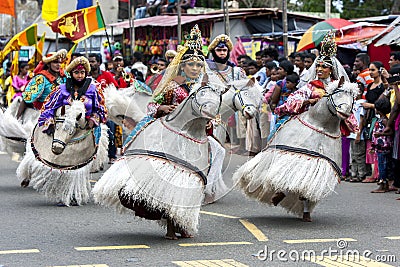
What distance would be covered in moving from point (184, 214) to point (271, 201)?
75.8 inches

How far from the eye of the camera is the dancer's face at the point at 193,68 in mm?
8211

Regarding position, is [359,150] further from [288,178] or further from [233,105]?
[233,105]

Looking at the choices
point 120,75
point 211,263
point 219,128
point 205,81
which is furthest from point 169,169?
point 120,75

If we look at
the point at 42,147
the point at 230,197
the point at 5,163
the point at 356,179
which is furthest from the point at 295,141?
the point at 5,163

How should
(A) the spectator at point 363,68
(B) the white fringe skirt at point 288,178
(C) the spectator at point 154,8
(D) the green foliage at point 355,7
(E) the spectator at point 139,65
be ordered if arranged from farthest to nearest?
(D) the green foliage at point 355,7 → (C) the spectator at point 154,8 → (E) the spectator at point 139,65 → (A) the spectator at point 363,68 → (B) the white fringe skirt at point 288,178

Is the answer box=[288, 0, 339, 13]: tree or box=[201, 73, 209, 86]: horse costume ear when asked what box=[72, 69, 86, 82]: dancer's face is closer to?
box=[201, 73, 209, 86]: horse costume ear

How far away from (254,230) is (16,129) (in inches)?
213

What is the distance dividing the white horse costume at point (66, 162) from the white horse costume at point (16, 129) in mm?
1995

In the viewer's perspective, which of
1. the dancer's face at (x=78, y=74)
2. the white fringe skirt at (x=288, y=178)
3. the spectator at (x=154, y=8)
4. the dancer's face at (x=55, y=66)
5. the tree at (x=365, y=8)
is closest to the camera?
the white fringe skirt at (x=288, y=178)

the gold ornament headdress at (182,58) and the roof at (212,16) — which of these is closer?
the gold ornament headdress at (182,58)

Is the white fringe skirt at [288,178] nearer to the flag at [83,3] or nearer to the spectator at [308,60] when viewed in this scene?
the spectator at [308,60]

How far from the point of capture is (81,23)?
768 inches

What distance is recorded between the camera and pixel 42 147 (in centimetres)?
1102

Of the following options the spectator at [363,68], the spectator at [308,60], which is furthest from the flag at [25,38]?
the spectator at [363,68]
